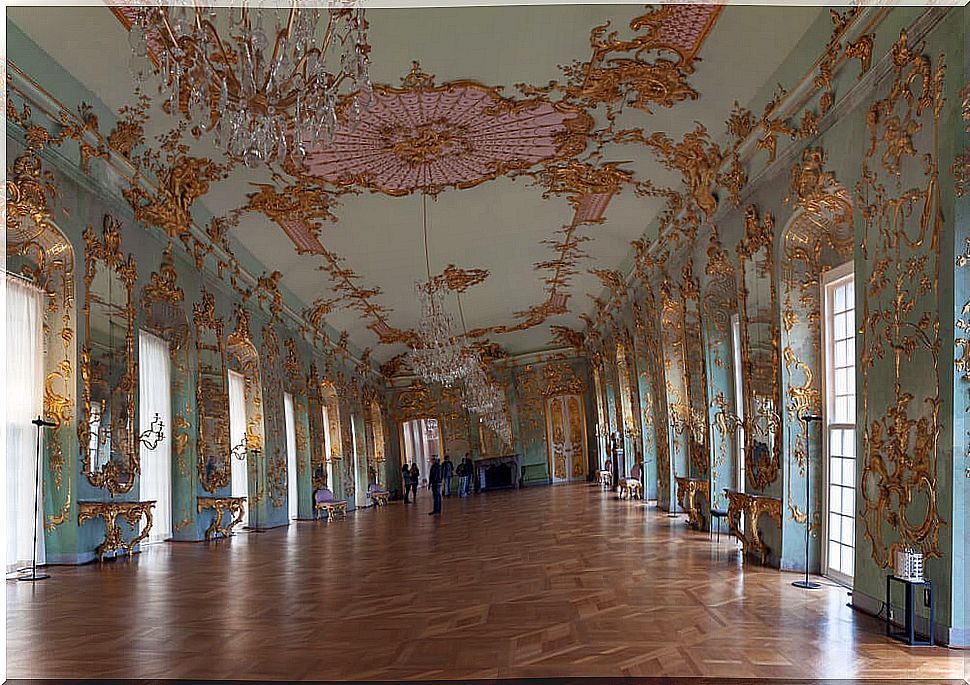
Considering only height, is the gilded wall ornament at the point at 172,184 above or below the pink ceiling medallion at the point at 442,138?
below

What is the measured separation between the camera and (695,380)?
508 inches

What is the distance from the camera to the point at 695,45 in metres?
7.79

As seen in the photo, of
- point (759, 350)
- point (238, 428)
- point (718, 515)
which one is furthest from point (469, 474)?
point (759, 350)

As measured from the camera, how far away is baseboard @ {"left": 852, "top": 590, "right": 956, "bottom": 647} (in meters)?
5.43

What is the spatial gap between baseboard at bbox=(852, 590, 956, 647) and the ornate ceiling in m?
4.80

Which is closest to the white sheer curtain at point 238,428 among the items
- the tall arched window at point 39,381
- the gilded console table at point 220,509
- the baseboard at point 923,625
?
the gilded console table at point 220,509

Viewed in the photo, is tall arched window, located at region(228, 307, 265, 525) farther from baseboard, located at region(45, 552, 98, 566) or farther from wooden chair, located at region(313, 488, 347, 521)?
baseboard, located at region(45, 552, 98, 566)

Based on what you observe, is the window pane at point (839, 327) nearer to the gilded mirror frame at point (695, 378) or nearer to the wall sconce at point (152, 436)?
the gilded mirror frame at point (695, 378)

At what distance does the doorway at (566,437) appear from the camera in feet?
101

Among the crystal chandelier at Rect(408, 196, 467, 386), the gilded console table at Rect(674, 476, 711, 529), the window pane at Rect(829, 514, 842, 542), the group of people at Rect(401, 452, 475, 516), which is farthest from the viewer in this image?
the group of people at Rect(401, 452, 475, 516)

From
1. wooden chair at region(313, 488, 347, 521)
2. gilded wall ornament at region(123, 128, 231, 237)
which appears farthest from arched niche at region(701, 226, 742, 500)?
wooden chair at region(313, 488, 347, 521)

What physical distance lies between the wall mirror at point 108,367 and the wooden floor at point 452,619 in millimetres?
1142

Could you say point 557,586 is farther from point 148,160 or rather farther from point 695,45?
point 148,160

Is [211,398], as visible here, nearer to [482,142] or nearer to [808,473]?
[482,142]
